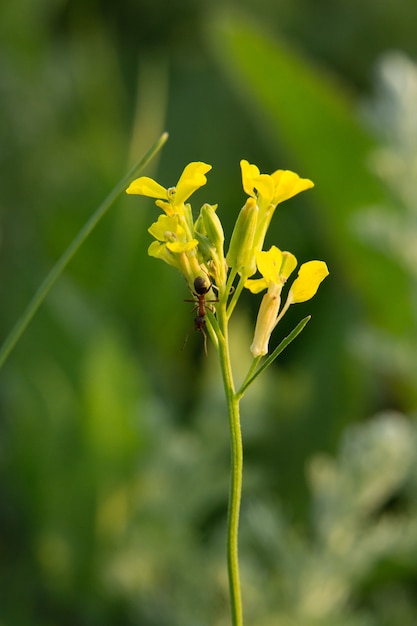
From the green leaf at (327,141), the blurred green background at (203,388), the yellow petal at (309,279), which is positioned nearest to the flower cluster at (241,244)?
the yellow petal at (309,279)

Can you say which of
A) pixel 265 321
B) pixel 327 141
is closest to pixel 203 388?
pixel 327 141

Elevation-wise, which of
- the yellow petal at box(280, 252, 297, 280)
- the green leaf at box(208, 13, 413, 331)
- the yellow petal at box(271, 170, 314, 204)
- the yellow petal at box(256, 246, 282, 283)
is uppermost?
the green leaf at box(208, 13, 413, 331)

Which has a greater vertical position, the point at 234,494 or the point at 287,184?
the point at 287,184

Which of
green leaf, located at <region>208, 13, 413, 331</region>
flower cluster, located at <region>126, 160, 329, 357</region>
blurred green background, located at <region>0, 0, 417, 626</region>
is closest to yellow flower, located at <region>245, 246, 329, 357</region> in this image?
flower cluster, located at <region>126, 160, 329, 357</region>

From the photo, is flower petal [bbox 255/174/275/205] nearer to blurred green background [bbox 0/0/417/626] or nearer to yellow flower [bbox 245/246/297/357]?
yellow flower [bbox 245/246/297/357]

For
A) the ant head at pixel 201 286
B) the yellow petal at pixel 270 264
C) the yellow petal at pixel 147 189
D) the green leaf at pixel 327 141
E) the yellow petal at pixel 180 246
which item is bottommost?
the ant head at pixel 201 286

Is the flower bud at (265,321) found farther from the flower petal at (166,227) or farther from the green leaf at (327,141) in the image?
the green leaf at (327,141)

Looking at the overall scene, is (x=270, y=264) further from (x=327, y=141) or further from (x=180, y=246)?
(x=327, y=141)
